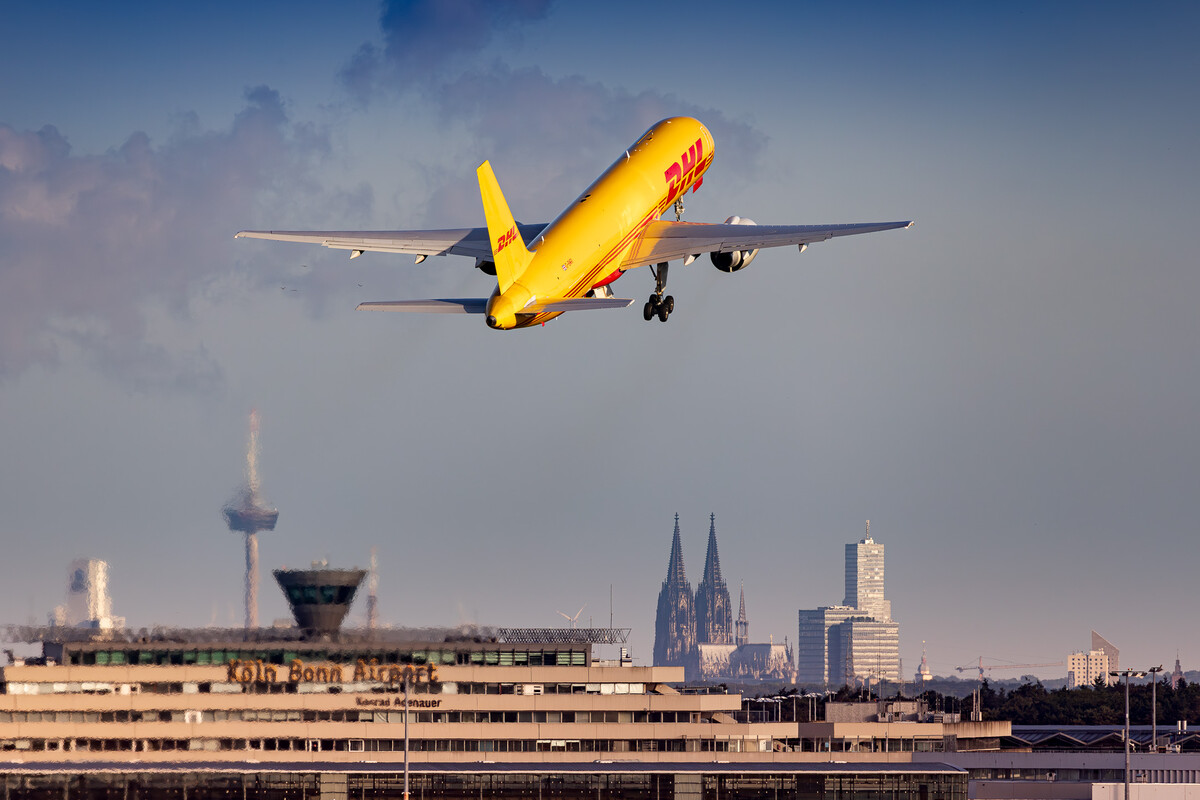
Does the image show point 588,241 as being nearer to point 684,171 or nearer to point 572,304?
point 572,304

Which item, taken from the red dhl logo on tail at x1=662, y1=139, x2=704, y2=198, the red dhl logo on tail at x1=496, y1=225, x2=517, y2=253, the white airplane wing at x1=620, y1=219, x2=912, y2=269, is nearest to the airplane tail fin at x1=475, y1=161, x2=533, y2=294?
the red dhl logo on tail at x1=496, y1=225, x2=517, y2=253

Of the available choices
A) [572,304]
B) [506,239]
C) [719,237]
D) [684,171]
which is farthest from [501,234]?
[684,171]

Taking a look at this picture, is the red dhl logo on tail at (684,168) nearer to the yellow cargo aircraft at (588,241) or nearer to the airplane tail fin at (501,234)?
the yellow cargo aircraft at (588,241)

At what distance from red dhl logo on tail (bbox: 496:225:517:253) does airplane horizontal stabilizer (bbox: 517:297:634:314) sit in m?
3.67

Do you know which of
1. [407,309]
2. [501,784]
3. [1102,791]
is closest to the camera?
[407,309]

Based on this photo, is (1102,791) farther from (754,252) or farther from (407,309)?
(407,309)

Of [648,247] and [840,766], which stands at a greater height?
[648,247]

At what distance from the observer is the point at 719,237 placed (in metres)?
117

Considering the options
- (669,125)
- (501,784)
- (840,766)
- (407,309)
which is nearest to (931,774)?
(840,766)

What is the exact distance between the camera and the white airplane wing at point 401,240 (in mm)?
113562

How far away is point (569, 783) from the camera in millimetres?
173875

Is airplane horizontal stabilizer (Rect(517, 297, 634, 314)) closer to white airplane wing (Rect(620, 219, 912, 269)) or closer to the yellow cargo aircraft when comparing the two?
the yellow cargo aircraft

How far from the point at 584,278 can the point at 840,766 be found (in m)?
83.6

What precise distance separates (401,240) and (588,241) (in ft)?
37.6
